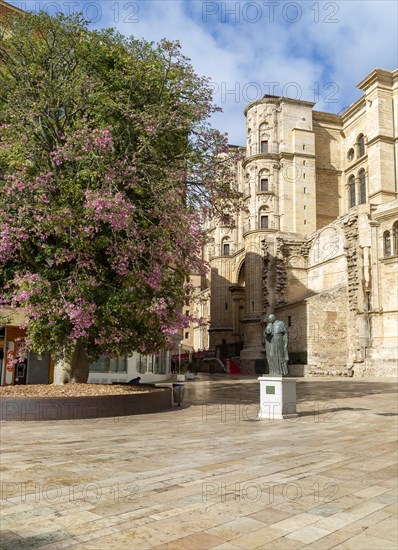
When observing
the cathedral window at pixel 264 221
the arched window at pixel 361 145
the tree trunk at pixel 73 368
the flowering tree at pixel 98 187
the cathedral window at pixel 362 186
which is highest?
the arched window at pixel 361 145

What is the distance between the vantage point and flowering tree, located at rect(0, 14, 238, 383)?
1247 cm

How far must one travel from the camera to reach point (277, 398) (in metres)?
12.6

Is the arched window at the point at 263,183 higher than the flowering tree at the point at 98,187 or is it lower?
higher

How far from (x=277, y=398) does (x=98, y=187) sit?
7.05 meters

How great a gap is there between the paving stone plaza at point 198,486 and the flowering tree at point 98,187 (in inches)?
133

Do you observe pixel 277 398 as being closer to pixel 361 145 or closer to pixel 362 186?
pixel 362 186

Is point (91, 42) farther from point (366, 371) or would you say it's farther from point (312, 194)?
point (312, 194)

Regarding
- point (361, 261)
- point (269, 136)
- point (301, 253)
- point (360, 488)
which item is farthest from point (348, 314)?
point (360, 488)

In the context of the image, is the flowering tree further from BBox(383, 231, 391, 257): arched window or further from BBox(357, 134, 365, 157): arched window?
BBox(357, 134, 365, 157): arched window

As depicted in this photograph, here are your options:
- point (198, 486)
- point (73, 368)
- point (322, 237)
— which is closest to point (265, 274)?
point (322, 237)

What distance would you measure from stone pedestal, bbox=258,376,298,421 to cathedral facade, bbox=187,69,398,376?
21.0m

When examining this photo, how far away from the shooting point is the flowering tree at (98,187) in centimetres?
1247

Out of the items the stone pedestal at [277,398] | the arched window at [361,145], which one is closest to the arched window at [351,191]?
the arched window at [361,145]

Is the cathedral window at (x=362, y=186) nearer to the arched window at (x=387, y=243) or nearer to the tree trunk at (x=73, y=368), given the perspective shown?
the arched window at (x=387, y=243)
